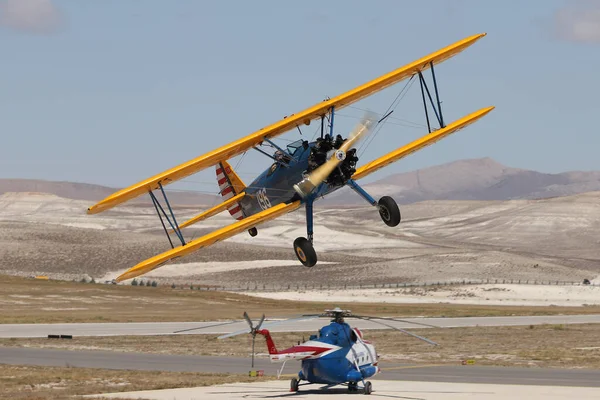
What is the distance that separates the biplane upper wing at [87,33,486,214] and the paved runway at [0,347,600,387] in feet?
32.7

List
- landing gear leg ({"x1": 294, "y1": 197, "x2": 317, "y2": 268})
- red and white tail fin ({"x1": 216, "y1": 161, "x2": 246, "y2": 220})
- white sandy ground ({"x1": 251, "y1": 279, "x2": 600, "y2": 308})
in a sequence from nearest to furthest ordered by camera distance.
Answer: landing gear leg ({"x1": 294, "y1": 197, "x2": 317, "y2": 268}), red and white tail fin ({"x1": 216, "y1": 161, "x2": 246, "y2": 220}), white sandy ground ({"x1": 251, "y1": 279, "x2": 600, "y2": 308})

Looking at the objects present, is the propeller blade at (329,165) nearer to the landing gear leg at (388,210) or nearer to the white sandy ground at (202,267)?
the landing gear leg at (388,210)

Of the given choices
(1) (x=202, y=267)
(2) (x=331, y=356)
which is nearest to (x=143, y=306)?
(2) (x=331, y=356)

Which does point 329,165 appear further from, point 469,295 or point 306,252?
point 469,295

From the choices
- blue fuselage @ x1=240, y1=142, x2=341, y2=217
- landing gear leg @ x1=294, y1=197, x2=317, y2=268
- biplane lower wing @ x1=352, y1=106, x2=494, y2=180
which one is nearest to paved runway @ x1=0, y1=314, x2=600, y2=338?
blue fuselage @ x1=240, y1=142, x2=341, y2=217

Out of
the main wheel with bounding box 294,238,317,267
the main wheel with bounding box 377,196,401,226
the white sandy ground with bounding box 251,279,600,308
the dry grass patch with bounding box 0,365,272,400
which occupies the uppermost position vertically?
the main wheel with bounding box 377,196,401,226

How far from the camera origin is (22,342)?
2106 inches

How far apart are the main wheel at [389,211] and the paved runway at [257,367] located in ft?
21.5

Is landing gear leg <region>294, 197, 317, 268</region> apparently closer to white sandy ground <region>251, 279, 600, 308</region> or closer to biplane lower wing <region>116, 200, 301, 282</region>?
biplane lower wing <region>116, 200, 301, 282</region>

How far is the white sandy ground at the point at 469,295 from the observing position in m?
105

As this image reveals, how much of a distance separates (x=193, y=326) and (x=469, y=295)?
162 feet

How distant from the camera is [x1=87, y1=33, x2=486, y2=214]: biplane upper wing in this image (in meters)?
35.0

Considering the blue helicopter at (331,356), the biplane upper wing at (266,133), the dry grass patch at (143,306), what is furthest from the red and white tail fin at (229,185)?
the dry grass patch at (143,306)

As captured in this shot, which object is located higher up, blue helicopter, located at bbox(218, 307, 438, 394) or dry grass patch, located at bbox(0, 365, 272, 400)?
blue helicopter, located at bbox(218, 307, 438, 394)
